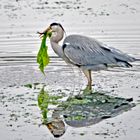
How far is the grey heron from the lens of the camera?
10.3 meters

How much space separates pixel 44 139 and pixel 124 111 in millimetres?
1584

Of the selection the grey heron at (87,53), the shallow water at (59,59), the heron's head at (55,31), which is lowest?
the shallow water at (59,59)

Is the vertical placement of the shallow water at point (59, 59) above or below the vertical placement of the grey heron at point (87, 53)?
below

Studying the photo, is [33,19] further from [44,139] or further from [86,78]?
[44,139]

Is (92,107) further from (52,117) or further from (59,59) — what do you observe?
(59,59)

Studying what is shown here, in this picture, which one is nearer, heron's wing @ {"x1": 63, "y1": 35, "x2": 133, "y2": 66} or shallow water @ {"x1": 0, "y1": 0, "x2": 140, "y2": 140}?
shallow water @ {"x1": 0, "y1": 0, "x2": 140, "y2": 140}

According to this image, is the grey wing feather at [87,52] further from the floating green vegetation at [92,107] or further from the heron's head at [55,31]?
the floating green vegetation at [92,107]

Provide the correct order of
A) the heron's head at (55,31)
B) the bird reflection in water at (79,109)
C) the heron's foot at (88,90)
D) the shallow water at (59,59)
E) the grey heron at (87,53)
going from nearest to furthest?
1. the shallow water at (59,59)
2. the bird reflection in water at (79,109)
3. the heron's foot at (88,90)
4. the grey heron at (87,53)
5. the heron's head at (55,31)

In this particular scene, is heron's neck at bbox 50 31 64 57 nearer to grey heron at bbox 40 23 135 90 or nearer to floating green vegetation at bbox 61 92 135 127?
grey heron at bbox 40 23 135 90

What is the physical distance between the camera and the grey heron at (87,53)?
33.8 feet

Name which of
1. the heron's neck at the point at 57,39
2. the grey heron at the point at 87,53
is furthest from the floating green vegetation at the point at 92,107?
the heron's neck at the point at 57,39

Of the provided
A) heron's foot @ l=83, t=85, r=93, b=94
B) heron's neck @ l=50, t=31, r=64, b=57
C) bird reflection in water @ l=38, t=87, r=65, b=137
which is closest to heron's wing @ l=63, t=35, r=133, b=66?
heron's neck @ l=50, t=31, r=64, b=57

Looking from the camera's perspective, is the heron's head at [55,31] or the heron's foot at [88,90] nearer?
the heron's foot at [88,90]

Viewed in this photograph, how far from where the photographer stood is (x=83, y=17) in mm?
15945
